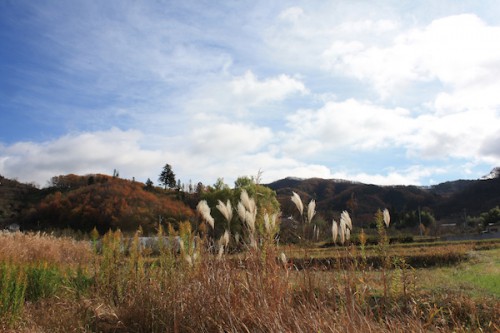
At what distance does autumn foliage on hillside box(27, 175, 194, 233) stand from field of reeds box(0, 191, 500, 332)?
32062mm

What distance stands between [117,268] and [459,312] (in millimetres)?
5228

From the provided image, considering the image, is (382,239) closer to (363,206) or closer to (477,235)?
(477,235)

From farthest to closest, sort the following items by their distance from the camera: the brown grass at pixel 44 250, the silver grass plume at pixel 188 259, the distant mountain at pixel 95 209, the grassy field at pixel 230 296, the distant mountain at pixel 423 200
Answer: the distant mountain at pixel 423 200, the distant mountain at pixel 95 209, the brown grass at pixel 44 250, the silver grass plume at pixel 188 259, the grassy field at pixel 230 296

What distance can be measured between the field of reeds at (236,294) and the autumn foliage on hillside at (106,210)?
32.1 metres

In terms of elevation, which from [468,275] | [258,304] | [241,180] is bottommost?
[468,275]

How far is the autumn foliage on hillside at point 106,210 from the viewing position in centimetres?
4075

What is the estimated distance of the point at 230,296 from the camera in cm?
412

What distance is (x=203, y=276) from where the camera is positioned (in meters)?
4.60

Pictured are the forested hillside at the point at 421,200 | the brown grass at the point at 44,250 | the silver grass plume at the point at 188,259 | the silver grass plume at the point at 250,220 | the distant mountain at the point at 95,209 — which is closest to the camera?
the silver grass plume at the point at 250,220

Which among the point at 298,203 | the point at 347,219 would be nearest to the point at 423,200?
the point at 347,219

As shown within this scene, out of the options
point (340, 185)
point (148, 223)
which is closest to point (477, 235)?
point (148, 223)

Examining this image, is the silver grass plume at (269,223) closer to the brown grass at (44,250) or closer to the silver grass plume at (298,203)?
the silver grass plume at (298,203)

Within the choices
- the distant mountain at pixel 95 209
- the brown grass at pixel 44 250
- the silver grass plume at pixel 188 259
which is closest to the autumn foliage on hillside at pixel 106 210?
the distant mountain at pixel 95 209

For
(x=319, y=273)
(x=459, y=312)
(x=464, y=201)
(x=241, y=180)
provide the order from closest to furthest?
1. (x=319, y=273)
2. (x=459, y=312)
3. (x=241, y=180)
4. (x=464, y=201)
